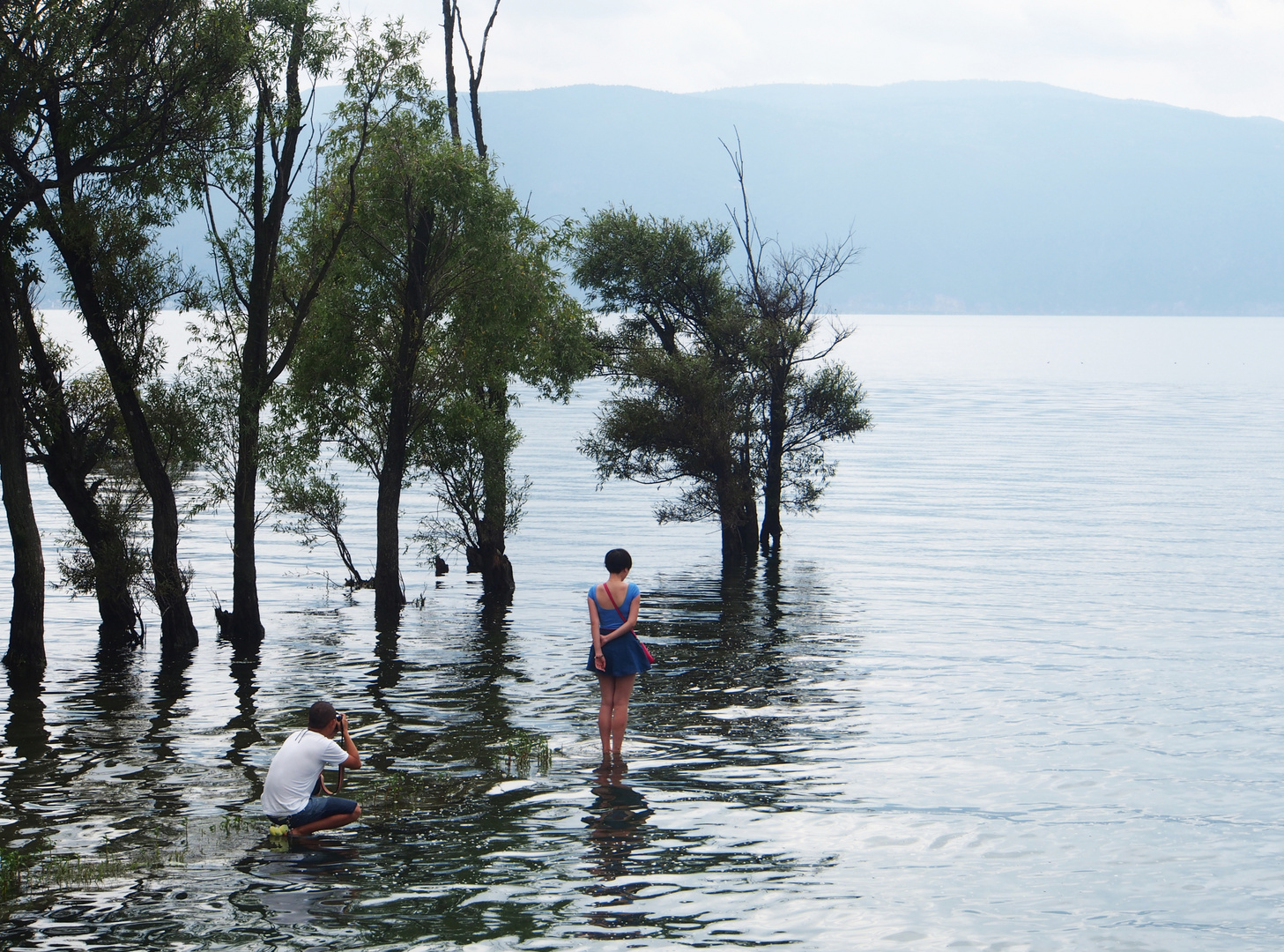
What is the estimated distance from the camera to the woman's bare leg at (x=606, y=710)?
1845cm

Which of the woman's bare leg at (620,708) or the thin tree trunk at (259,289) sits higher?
the thin tree trunk at (259,289)

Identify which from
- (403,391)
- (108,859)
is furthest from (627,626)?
(403,391)

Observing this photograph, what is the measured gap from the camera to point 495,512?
39125 millimetres

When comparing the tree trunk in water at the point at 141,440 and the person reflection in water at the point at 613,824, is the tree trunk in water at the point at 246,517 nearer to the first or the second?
the tree trunk in water at the point at 141,440

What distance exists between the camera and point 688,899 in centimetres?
1370

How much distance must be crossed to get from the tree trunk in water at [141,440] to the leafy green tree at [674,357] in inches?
771

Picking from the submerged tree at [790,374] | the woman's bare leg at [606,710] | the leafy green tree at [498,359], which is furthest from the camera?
the submerged tree at [790,374]

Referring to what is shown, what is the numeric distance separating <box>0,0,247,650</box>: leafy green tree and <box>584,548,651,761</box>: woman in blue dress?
45.6 ft

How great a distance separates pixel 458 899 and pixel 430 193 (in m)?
21.7

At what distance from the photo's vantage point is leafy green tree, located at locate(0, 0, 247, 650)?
2342 cm

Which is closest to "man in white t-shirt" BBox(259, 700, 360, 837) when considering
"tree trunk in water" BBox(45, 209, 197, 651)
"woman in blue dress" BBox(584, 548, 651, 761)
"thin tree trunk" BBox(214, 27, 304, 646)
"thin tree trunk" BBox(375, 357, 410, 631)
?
"woman in blue dress" BBox(584, 548, 651, 761)

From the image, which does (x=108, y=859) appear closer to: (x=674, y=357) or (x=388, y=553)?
(x=388, y=553)

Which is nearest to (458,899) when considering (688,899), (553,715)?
(688,899)

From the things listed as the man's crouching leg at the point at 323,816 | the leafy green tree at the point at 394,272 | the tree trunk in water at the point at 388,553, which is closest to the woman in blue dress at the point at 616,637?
the man's crouching leg at the point at 323,816
